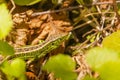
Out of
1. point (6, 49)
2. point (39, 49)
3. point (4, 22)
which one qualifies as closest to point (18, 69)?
point (6, 49)

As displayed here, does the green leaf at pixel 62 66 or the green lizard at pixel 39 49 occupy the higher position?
the green leaf at pixel 62 66

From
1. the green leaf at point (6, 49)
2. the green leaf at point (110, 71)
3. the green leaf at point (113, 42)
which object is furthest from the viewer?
the green leaf at point (113, 42)

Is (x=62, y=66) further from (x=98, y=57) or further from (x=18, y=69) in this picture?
(x=18, y=69)

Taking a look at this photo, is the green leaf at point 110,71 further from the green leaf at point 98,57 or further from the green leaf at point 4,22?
the green leaf at point 4,22

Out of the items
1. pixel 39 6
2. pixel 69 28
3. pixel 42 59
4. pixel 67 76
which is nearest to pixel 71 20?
pixel 69 28

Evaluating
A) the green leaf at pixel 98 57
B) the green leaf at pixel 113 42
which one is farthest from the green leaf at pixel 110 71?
the green leaf at pixel 113 42

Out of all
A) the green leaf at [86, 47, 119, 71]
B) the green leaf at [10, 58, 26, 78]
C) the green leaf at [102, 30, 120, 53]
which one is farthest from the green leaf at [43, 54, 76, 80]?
the green leaf at [102, 30, 120, 53]
